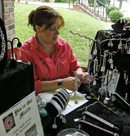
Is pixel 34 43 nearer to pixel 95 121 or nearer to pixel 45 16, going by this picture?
pixel 45 16

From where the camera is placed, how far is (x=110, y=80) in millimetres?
1365

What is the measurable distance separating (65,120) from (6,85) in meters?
0.45

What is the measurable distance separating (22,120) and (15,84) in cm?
17

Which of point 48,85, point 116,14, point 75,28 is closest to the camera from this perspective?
point 48,85

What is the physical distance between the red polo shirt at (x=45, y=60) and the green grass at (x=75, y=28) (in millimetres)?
2339

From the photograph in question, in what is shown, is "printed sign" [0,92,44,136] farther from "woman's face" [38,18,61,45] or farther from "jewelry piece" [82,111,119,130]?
"woman's face" [38,18,61,45]

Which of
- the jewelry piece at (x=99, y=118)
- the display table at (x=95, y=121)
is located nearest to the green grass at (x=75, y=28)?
the display table at (x=95, y=121)

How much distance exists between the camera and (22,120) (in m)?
0.91

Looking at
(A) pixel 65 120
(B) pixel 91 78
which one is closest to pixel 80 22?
(B) pixel 91 78

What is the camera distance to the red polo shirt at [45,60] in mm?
1621

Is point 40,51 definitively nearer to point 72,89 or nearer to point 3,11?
point 72,89

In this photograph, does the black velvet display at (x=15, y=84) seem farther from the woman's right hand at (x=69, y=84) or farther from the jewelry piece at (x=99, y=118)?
the woman's right hand at (x=69, y=84)

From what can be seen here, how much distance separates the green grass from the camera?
4.37 meters

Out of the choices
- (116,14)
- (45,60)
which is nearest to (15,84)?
(45,60)
